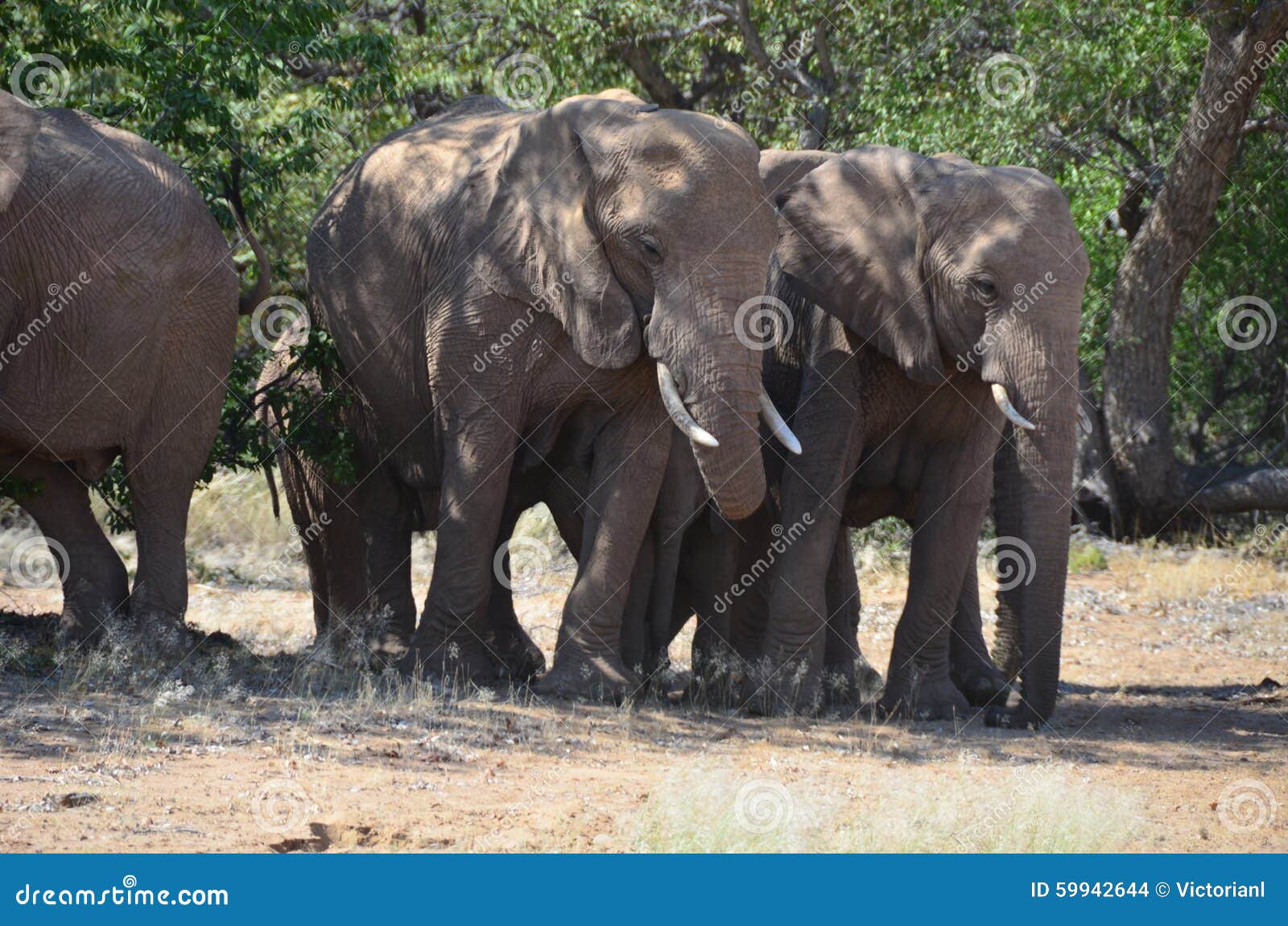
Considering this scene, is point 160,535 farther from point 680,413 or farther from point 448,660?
point 680,413

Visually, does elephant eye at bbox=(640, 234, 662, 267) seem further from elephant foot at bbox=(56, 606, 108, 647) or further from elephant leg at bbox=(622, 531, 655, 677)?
elephant foot at bbox=(56, 606, 108, 647)

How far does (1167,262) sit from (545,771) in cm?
1151

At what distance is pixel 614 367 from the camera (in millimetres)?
9484

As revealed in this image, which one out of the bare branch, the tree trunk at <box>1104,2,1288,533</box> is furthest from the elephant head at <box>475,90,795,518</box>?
the bare branch

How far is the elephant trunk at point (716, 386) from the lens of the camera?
8.97m

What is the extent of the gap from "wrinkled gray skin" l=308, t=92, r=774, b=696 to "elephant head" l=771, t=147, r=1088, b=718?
1309mm

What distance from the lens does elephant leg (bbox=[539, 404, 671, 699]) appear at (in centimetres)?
969

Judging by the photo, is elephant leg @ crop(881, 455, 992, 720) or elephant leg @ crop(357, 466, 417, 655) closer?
elephant leg @ crop(881, 455, 992, 720)

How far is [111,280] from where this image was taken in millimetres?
9531

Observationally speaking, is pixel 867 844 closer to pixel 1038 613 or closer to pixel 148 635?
pixel 1038 613

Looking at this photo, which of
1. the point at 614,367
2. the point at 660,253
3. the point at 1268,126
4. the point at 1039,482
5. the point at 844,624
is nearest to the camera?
the point at 660,253

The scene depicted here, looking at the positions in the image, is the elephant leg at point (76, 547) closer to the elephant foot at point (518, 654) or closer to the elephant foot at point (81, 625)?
the elephant foot at point (81, 625)

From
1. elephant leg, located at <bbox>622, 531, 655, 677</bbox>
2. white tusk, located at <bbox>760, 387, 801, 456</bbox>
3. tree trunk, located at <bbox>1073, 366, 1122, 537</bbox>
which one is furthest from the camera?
tree trunk, located at <bbox>1073, 366, 1122, 537</bbox>

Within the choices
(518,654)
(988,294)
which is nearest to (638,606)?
(518,654)
